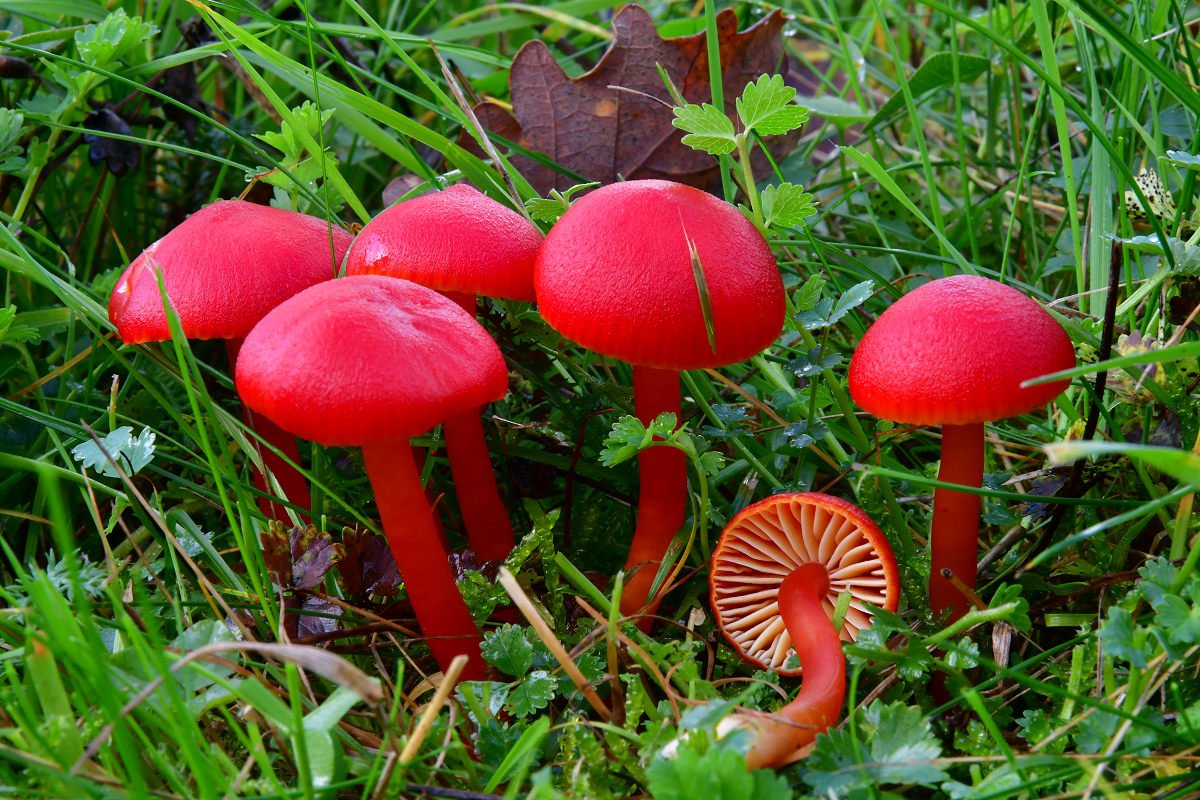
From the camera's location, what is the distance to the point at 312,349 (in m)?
1.52

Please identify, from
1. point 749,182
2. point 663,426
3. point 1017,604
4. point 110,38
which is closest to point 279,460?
point 663,426

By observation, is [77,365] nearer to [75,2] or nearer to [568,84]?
[75,2]

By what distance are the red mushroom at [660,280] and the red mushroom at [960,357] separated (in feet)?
0.74

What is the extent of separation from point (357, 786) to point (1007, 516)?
131 cm

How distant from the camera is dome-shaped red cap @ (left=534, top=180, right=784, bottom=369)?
1.68m

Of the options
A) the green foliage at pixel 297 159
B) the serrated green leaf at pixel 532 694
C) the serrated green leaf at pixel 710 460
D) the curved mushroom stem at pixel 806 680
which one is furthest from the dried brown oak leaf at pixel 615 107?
the serrated green leaf at pixel 532 694

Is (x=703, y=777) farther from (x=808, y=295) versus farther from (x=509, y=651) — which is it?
(x=808, y=295)

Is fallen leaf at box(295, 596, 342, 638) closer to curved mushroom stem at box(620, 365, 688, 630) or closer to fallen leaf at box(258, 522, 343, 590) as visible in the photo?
fallen leaf at box(258, 522, 343, 590)

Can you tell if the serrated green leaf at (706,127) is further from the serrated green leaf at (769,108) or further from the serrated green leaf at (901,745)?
the serrated green leaf at (901,745)

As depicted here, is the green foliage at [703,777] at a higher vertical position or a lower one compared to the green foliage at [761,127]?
lower

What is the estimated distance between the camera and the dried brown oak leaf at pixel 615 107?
111 inches

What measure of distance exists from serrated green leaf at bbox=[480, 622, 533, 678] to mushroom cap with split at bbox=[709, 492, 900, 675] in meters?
0.37

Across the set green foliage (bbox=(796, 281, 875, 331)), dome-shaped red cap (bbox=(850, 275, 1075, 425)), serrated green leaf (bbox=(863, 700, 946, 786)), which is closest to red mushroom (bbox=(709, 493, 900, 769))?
serrated green leaf (bbox=(863, 700, 946, 786))

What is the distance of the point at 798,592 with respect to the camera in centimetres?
182
